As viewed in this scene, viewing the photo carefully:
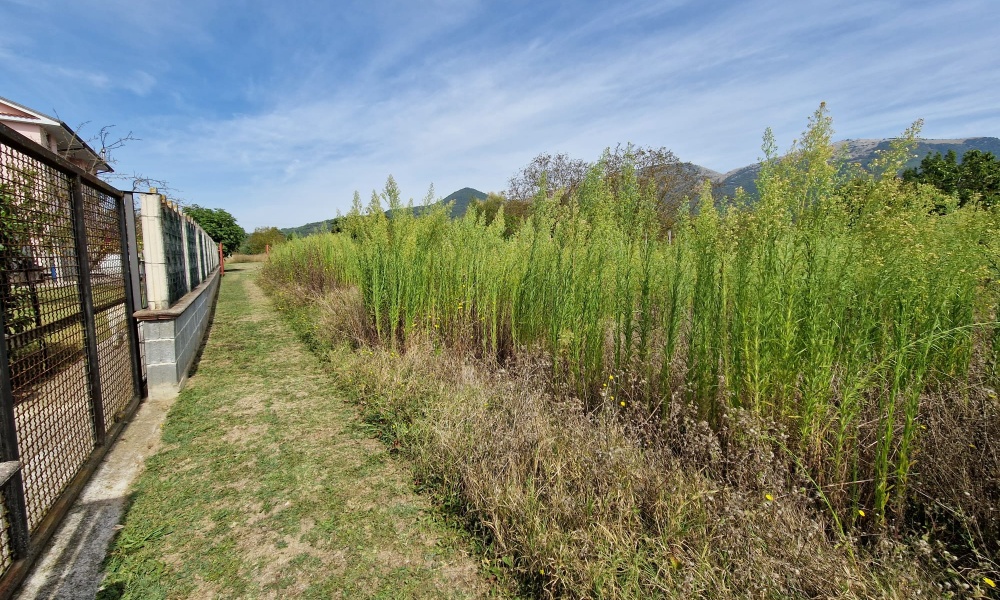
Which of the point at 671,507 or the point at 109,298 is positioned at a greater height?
the point at 109,298

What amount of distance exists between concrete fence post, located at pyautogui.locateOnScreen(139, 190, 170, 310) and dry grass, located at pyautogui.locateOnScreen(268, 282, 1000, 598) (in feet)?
10.6

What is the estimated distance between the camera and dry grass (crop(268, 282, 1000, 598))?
4.84 feet

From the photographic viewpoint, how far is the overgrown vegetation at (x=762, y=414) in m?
1.63

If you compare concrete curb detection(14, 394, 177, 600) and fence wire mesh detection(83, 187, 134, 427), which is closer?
concrete curb detection(14, 394, 177, 600)

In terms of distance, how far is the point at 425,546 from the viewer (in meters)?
2.11

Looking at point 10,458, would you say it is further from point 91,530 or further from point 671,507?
point 671,507

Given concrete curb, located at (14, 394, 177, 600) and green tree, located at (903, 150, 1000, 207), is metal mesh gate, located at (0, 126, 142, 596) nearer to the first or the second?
concrete curb, located at (14, 394, 177, 600)

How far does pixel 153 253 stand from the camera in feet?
13.9

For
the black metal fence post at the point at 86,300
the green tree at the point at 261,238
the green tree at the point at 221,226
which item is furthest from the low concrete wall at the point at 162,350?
the green tree at the point at 261,238

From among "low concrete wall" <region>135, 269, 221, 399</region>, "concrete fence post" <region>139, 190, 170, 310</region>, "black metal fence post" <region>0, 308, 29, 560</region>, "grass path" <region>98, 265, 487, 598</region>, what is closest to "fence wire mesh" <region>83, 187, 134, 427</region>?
"low concrete wall" <region>135, 269, 221, 399</region>

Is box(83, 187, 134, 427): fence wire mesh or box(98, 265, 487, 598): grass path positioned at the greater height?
box(83, 187, 134, 427): fence wire mesh

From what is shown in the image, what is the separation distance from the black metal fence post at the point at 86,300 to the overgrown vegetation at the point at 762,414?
1881 mm

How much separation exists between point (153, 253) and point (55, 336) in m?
1.50

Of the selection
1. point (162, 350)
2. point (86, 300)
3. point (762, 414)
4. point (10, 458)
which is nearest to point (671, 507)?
point (762, 414)
